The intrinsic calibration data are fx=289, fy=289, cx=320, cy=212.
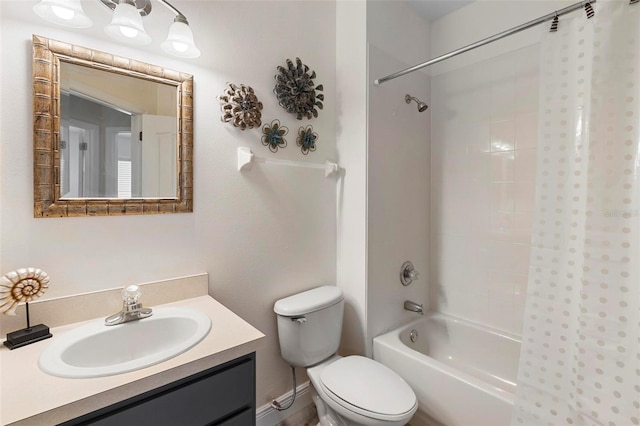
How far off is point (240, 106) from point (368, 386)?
4.84 feet

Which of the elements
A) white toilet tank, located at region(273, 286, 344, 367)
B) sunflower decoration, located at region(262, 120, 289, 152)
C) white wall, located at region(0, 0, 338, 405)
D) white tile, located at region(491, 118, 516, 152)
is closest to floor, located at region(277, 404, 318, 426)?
white wall, located at region(0, 0, 338, 405)

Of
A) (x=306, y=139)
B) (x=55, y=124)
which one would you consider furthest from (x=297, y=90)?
(x=55, y=124)

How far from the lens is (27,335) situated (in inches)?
35.2

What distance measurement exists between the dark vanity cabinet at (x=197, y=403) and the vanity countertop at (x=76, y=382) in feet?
0.10

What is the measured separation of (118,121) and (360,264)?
55.1 inches

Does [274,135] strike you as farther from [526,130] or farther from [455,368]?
[455,368]

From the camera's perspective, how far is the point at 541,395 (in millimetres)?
1099

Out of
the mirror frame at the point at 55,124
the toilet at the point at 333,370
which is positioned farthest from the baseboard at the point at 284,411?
the mirror frame at the point at 55,124

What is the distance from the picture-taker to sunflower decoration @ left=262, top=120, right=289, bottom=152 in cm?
156

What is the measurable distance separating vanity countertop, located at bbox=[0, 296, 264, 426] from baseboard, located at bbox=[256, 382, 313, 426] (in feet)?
3.04

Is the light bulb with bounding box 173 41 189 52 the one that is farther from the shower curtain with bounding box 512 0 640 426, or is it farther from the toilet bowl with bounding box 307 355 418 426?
the toilet bowl with bounding box 307 355 418 426

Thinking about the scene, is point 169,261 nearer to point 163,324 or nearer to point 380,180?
point 163,324

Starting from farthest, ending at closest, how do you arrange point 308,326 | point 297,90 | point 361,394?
point 297,90
point 308,326
point 361,394

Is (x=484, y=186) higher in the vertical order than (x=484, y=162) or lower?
lower
